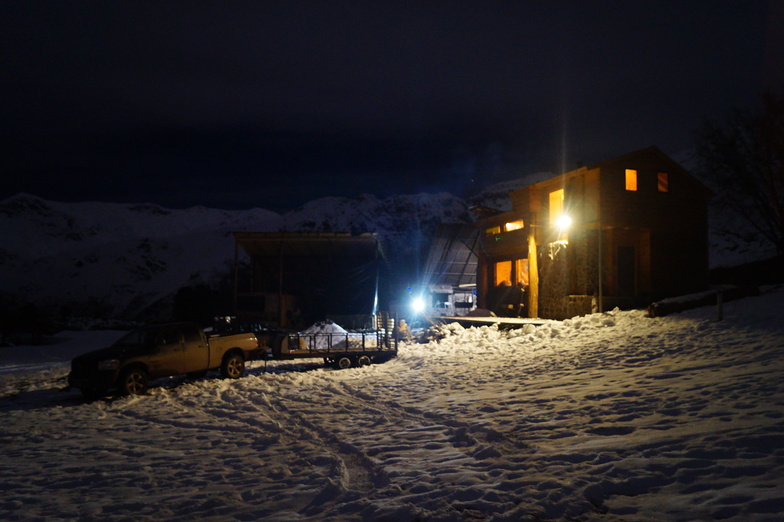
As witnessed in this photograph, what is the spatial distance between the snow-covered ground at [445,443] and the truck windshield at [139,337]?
4.55 ft

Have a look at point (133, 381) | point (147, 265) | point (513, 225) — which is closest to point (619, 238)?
point (513, 225)

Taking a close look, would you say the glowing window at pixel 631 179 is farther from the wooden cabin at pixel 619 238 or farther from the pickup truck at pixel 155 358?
the pickup truck at pixel 155 358

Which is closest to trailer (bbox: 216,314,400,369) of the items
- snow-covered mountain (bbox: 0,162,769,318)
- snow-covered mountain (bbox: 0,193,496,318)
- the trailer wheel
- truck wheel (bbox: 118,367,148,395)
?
the trailer wheel

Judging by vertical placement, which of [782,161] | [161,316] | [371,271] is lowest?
→ [161,316]

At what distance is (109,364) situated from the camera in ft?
37.2

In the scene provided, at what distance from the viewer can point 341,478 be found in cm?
556

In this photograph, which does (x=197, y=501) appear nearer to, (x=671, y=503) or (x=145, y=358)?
(x=671, y=503)

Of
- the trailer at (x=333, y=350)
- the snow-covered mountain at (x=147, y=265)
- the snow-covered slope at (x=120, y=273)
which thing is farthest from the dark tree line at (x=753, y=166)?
the snow-covered slope at (x=120, y=273)

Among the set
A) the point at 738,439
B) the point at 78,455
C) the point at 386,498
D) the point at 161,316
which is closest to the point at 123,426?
the point at 78,455

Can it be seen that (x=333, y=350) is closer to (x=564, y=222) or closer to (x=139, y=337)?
(x=139, y=337)

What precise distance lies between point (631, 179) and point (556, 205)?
3905 millimetres

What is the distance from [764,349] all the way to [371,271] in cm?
2809

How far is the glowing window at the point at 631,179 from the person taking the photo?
885 inches

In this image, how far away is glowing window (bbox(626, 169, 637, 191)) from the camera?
22484 mm
